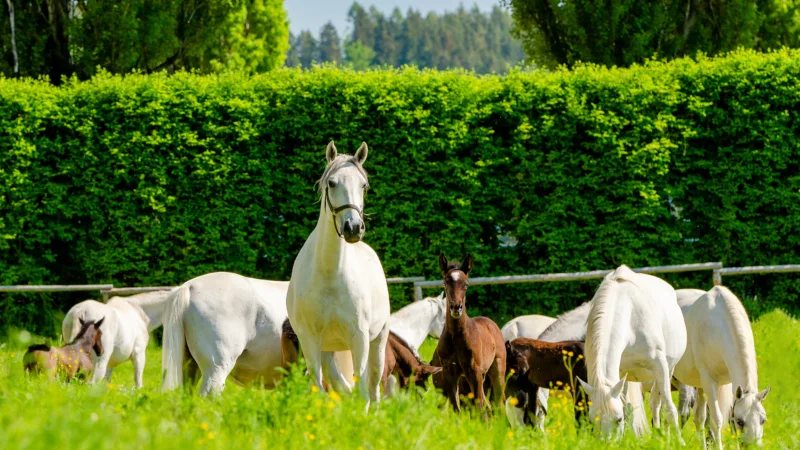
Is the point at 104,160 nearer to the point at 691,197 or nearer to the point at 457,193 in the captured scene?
the point at 457,193

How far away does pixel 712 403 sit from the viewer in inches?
364

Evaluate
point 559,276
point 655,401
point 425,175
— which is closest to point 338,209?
point 655,401

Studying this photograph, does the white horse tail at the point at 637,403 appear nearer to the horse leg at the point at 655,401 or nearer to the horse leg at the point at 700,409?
the horse leg at the point at 655,401

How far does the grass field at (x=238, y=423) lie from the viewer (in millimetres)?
4320

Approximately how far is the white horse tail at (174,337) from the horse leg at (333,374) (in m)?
1.48

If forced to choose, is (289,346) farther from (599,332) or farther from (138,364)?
(138,364)

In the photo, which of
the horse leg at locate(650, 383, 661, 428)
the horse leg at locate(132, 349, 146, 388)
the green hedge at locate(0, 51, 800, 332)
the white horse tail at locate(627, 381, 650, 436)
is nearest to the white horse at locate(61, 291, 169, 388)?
the horse leg at locate(132, 349, 146, 388)

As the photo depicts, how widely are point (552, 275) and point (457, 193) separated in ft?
6.34

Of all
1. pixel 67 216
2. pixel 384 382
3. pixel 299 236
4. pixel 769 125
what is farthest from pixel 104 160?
pixel 769 125

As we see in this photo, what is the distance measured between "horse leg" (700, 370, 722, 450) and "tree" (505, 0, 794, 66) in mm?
11678

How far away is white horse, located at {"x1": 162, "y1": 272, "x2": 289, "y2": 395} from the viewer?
28.8ft

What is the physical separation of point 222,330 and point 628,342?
11.8 feet

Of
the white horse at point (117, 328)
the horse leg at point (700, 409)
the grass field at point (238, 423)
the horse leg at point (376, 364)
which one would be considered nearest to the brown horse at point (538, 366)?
the horse leg at point (700, 409)

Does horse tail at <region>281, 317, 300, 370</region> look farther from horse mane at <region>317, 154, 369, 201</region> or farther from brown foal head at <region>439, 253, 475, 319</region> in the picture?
horse mane at <region>317, 154, 369, 201</region>
